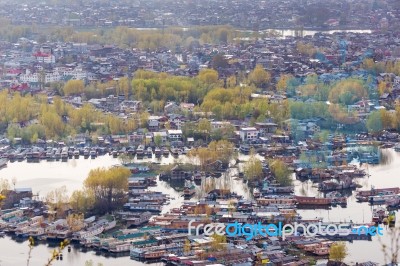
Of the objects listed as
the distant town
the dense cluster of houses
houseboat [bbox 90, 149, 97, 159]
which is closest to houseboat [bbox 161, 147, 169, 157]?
the distant town

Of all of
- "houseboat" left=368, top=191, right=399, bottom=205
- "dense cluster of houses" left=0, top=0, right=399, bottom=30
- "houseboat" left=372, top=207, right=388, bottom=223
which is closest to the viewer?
"houseboat" left=372, top=207, right=388, bottom=223

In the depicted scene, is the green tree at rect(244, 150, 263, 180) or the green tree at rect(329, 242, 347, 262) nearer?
the green tree at rect(329, 242, 347, 262)

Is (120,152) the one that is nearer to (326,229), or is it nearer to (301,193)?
(301,193)

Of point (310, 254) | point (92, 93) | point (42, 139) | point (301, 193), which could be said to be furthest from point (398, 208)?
point (92, 93)

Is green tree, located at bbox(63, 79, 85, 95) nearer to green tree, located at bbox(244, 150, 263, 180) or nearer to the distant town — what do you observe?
the distant town

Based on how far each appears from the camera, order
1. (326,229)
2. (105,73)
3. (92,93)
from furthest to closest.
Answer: (105,73) → (92,93) → (326,229)

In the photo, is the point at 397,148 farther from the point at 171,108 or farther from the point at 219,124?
the point at 171,108
